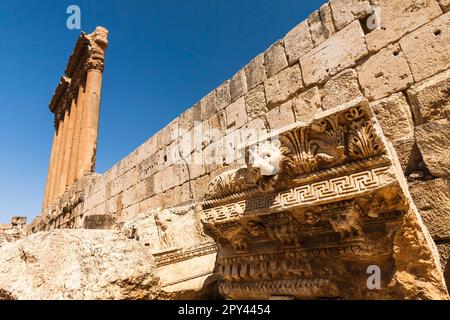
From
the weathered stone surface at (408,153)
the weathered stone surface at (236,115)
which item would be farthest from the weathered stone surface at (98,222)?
the weathered stone surface at (408,153)

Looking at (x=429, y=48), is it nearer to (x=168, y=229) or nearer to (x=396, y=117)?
(x=396, y=117)

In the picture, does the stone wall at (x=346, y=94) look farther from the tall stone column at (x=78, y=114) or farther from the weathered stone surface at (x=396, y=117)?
the tall stone column at (x=78, y=114)

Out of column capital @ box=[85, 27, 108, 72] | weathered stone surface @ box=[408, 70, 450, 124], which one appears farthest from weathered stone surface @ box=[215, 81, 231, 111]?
column capital @ box=[85, 27, 108, 72]

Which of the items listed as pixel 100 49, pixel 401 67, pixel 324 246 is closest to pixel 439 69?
pixel 401 67

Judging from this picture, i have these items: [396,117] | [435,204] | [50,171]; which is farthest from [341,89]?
[50,171]

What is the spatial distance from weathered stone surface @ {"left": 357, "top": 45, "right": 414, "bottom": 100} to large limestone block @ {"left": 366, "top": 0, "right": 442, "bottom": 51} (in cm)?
12

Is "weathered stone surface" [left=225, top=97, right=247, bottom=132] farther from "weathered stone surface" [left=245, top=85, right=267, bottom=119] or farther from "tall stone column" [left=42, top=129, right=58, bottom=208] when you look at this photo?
"tall stone column" [left=42, top=129, right=58, bottom=208]

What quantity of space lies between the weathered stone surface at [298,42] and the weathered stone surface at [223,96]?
4.18ft

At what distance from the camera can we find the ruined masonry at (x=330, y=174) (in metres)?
1.93

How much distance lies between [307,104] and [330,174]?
2185mm

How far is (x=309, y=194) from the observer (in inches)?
80.7
